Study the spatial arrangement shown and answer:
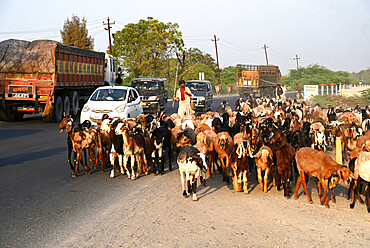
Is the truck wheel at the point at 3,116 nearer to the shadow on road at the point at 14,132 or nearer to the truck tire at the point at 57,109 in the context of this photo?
the truck tire at the point at 57,109

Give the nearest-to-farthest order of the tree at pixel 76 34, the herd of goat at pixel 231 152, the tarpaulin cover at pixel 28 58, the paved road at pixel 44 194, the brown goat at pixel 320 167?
the paved road at pixel 44 194, the brown goat at pixel 320 167, the herd of goat at pixel 231 152, the tarpaulin cover at pixel 28 58, the tree at pixel 76 34

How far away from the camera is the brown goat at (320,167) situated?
743 cm

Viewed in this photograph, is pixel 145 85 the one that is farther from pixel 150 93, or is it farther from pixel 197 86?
pixel 197 86

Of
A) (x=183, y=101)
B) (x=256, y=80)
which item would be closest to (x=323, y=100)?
(x=256, y=80)

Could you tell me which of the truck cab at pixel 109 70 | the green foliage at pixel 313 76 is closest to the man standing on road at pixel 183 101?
the truck cab at pixel 109 70

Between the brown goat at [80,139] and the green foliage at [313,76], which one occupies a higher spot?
the green foliage at [313,76]

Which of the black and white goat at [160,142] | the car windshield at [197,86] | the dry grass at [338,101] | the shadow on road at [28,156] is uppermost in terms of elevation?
the car windshield at [197,86]

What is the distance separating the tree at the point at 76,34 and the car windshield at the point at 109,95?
95.2 ft

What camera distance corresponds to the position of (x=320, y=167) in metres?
7.62

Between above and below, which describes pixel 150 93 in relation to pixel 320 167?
above

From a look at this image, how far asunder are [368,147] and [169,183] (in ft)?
12.5

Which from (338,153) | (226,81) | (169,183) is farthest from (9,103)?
Result: (226,81)

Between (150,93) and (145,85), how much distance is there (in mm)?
764

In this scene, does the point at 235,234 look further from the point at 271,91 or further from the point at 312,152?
the point at 271,91
